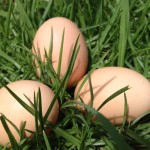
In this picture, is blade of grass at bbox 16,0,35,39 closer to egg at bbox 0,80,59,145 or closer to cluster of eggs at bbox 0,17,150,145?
cluster of eggs at bbox 0,17,150,145

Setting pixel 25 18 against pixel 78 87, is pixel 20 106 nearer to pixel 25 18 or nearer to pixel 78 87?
pixel 78 87

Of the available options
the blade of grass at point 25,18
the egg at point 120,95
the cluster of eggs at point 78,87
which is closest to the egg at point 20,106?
the cluster of eggs at point 78,87

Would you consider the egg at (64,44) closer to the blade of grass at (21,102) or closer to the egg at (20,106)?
the egg at (20,106)

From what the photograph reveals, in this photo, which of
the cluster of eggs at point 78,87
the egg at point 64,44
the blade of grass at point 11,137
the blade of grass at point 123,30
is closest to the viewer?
the blade of grass at point 11,137

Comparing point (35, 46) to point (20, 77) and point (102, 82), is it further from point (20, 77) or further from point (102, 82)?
point (102, 82)

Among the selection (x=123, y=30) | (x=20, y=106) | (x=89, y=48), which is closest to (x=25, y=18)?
(x=89, y=48)

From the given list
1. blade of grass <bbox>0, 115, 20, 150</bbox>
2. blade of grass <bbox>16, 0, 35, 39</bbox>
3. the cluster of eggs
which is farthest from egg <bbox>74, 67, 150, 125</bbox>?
blade of grass <bbox>16, 0, 35, 39</bbox>

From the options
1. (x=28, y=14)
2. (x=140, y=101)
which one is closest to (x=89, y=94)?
(x=140, y=101)
